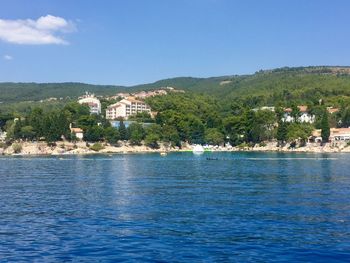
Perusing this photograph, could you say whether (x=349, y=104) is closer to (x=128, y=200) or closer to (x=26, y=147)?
(x=26, y=147)

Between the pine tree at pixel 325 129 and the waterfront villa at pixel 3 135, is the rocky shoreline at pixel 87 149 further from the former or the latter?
the waterfront villa at pixel 3 135

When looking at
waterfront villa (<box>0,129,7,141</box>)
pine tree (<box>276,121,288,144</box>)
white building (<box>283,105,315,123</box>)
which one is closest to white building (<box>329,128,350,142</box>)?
pine tree (<box>276,121,288,144</box>)

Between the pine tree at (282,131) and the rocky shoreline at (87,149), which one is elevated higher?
the pine tree at (282,131)

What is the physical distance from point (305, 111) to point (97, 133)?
68895 millimetres

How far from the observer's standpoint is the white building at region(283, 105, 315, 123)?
16164 centimetres

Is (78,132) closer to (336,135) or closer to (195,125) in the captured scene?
(195,125)

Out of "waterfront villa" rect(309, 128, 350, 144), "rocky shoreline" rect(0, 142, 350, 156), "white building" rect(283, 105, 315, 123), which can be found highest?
"white building" rect(283, 105, 315, 123)

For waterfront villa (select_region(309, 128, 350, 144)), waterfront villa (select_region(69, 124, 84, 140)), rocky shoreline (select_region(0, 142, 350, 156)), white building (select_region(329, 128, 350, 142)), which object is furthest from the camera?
waterfront villa (select_region(69, 124, 84, 140))

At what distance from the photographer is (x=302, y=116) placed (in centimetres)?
16938

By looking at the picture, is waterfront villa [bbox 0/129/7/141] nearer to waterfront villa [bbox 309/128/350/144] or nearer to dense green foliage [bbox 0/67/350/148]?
dense green foliage [bbox 0/67/350/148]

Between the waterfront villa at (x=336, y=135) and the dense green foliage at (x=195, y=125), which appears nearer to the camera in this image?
the dense green foliage at (x=195, y=125)

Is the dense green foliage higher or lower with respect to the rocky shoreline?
higher

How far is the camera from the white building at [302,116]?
162 metres

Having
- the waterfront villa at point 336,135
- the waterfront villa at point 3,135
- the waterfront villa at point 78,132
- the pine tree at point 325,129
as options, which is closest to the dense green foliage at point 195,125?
the pine tree at point 325,129
